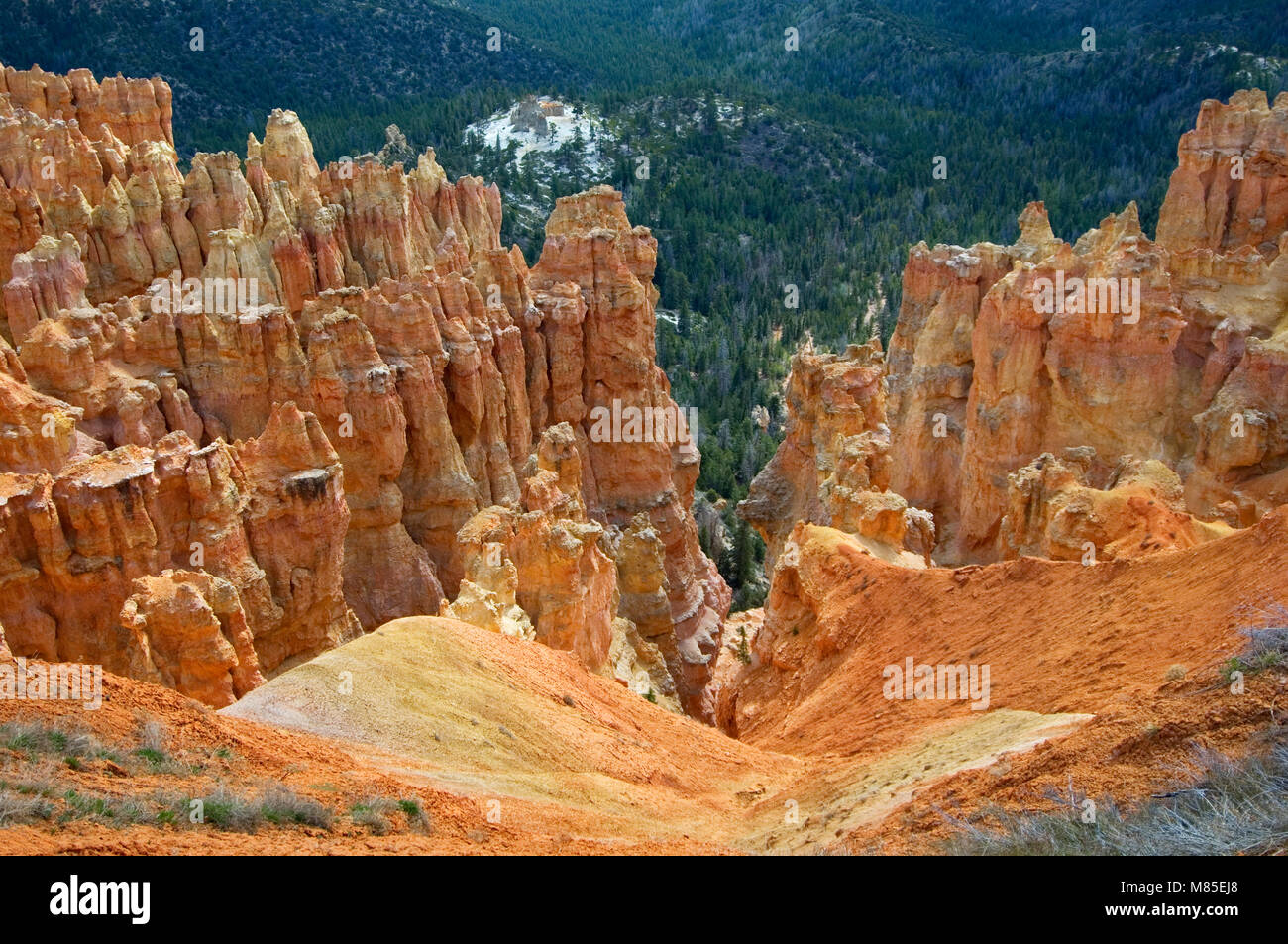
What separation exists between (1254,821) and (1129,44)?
138667 millimetres

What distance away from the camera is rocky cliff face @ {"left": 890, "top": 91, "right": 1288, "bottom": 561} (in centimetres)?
2636

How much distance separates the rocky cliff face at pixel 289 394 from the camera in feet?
61.2

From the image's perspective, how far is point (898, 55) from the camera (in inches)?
5600

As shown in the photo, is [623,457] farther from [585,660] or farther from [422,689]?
[422,689]

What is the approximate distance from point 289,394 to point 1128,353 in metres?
22.9

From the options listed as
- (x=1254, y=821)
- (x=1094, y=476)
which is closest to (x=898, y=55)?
(x=1094, y=476)

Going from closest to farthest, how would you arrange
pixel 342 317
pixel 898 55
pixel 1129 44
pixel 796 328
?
pixel 342 317
pixel 796 328
pixel 1129 44
pixel 898 55

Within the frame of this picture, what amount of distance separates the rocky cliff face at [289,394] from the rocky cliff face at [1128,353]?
9628mm

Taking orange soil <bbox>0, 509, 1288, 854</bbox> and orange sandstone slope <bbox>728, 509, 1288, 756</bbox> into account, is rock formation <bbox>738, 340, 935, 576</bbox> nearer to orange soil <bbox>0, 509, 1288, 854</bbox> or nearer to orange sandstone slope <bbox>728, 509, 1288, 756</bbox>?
orange sandstone slope <bbox>728, 509, 1288, 756</bbox>

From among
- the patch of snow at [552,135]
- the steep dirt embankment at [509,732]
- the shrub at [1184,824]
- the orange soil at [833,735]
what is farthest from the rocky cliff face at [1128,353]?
the patch of snow at [552,135]

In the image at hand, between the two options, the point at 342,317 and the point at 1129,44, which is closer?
the point at 342,317

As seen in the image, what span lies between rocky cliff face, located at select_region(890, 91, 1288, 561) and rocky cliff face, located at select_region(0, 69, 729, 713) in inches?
379

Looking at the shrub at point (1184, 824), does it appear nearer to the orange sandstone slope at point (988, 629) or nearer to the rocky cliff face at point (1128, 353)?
the orange sandstone slope at point (988, 629)

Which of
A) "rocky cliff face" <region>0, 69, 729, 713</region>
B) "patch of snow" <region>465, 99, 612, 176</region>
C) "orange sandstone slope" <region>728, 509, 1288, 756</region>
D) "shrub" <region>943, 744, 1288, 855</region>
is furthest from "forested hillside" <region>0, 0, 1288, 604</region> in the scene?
"shrub" <region>943, 744, 1288, 855</region>
